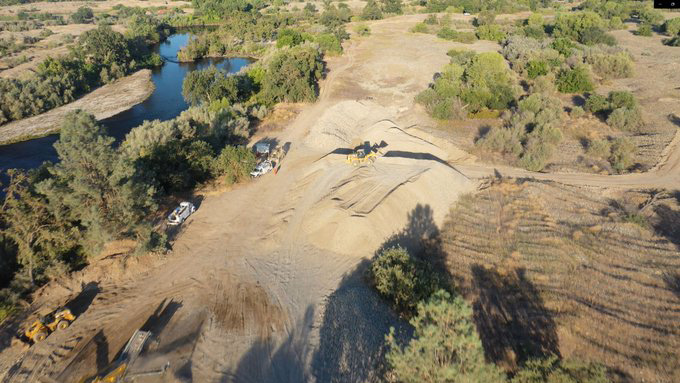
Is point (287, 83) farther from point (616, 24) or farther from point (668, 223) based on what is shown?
point (616, 24)

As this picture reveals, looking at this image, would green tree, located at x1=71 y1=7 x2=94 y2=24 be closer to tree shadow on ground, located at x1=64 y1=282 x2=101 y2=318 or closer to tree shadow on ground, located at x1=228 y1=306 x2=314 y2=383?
tree shadow on ground, located at x1=64 y1=282 x2=101 y2=318

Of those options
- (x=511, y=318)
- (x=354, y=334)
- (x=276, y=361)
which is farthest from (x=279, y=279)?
(x=511, y=318)

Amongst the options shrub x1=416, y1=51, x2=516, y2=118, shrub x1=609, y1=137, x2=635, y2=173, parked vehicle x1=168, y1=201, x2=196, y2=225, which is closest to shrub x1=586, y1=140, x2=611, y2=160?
shrub x1=609, y1=137, x2=635, y2=173

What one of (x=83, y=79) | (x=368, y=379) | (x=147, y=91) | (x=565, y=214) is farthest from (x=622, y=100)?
(x=83, y=79)

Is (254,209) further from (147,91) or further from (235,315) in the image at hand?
(147,91)

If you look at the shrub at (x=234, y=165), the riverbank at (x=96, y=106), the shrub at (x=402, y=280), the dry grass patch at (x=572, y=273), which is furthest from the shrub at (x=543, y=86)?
the riverbank at (x=96, y=106)

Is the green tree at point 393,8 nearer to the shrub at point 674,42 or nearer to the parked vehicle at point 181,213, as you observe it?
the shrub at point 674,42
